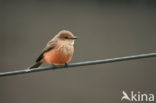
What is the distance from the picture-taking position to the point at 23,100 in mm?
8852

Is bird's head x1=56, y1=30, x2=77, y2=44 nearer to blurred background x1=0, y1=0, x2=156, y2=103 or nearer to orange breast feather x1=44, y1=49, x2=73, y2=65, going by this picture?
orange breast feather x1=44, y1=49, x2=73, y2=65

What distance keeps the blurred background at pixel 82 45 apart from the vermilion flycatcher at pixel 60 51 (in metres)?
2.29

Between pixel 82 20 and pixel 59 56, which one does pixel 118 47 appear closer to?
pixel 82 20

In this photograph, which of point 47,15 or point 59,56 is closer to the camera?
point 59,56

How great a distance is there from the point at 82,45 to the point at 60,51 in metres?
2.82

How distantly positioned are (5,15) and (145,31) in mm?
2415

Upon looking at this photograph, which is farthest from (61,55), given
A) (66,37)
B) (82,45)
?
(82,45)

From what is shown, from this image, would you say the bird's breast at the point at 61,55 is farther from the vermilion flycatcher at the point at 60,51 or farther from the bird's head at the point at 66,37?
the bird's head at the point at 66,37

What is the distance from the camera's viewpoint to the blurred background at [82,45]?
8.76 m

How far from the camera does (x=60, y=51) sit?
20.0 ft

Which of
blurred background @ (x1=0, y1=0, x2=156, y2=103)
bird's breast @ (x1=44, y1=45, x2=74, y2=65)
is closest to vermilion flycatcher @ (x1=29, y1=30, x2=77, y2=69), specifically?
bird's breast @ (x1=44, y1=45, x2=74, y2=65)

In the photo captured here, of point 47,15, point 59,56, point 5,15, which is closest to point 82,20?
point 47,15

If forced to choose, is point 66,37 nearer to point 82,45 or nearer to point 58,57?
point 58,57

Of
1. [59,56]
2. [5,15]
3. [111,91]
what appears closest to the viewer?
[59,56]
